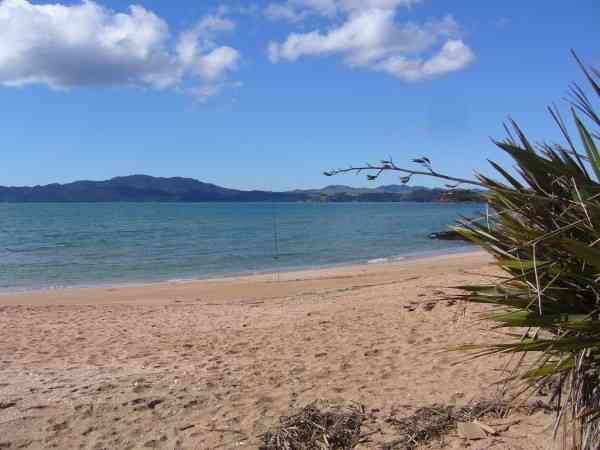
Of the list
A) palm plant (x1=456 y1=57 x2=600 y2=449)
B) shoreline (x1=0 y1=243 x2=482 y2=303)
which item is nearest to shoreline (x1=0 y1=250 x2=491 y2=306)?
shoreline (x1=0 y1=243 x2=482 y2=303)

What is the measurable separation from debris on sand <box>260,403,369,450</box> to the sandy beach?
0.13 meters

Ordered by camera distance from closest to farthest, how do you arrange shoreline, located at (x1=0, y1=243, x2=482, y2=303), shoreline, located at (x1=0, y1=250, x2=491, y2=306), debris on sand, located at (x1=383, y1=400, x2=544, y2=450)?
1. debris on sand, located at (x1=383, y1=400, x2=544, y2=450)
2. shoreline, located at (x1=0, y1=250, x2=491, y2=306)
3. shoreline, located at (x1=0, y1=243, x2=482, y2=303)

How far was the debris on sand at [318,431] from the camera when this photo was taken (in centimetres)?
406

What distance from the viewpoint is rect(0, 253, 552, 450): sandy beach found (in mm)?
4449

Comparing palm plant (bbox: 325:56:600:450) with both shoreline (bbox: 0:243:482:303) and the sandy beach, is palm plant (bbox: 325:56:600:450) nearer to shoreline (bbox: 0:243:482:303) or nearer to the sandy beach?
the sandy beach

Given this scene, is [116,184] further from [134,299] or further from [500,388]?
[500,388]

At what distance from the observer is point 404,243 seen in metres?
35.2

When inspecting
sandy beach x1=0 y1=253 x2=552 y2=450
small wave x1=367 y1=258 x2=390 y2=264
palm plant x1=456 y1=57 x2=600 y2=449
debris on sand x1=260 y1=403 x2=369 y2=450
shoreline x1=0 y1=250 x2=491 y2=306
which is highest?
palm plant x1=456 y1=57 x2=600 y2=449

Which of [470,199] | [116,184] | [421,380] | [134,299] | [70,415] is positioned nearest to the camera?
[470,199]

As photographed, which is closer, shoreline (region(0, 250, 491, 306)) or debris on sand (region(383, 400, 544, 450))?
debris on sand (region(383, 400, 544, 450))

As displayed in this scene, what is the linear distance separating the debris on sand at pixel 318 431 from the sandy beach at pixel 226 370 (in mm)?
131

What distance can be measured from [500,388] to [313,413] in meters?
1.70

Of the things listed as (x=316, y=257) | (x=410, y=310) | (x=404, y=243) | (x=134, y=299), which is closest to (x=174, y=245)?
(x=316, y=257)

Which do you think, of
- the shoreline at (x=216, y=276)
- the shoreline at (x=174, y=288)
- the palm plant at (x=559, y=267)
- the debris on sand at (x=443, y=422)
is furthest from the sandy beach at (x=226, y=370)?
the shoreline at (x=216, y=276)
